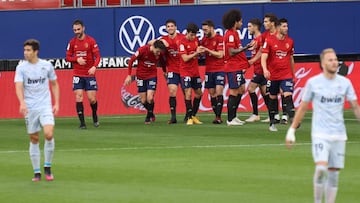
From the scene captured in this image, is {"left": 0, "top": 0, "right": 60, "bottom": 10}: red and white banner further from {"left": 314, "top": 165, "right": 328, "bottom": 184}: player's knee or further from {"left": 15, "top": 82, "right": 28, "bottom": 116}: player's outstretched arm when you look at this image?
{"left": 314, "top": 165, "right": 328, "bottom": 184}: player's knee

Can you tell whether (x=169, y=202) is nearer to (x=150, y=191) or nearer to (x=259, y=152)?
(x=150, y=191)

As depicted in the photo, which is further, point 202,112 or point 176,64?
point 202,112

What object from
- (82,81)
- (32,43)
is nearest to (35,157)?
(32,43)

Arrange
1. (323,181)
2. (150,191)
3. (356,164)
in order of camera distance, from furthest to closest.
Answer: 1. (356,164)
2. (150,191)
3. (323,181)

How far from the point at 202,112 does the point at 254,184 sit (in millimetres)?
17265

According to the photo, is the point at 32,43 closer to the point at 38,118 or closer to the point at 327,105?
the point at 38,118

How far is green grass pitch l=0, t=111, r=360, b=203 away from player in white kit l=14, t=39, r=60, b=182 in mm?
409

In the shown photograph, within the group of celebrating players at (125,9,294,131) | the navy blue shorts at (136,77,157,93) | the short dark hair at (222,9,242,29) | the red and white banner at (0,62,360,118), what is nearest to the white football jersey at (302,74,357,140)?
the group of celebrating players at (125,9,294,131)

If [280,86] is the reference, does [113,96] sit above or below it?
below

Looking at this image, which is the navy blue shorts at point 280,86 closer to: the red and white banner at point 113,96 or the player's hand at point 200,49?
the player's hand at point 200,49

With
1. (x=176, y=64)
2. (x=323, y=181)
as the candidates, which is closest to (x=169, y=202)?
(x=323, y=181)

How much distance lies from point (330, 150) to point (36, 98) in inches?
207

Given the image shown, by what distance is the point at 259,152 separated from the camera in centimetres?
2005

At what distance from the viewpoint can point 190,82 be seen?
27969mm
